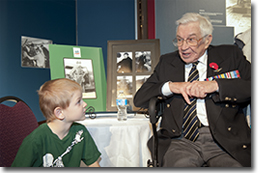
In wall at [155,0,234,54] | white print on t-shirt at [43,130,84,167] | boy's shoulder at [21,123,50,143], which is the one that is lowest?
white print on t-shirt at [43,130,84,167]

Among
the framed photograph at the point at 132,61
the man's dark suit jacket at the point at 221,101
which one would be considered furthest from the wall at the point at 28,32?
the man's dark suit jacket at the point at 221,101

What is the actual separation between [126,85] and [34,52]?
1.89 meters

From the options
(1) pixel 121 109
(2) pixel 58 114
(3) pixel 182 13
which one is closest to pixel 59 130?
(2) pixel 58 114

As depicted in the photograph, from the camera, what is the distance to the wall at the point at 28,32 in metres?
2.97

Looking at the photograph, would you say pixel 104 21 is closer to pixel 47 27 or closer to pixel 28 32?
pixel 47 27

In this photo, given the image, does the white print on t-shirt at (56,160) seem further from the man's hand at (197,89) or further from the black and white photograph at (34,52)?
the black and white photograph at (34,52)

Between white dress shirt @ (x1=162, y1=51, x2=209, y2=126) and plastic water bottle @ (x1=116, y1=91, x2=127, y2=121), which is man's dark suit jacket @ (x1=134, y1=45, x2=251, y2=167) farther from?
plastic water bottle @ (x1=116, y1=91, x2=127, y2=121)

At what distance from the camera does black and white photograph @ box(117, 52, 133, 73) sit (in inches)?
89.8

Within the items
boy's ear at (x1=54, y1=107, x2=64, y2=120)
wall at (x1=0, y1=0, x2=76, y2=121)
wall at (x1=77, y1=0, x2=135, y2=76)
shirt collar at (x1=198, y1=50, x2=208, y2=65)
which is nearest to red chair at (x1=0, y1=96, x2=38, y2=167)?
boy's ear at (x1=54, y1=107, x2=64, y2=120)

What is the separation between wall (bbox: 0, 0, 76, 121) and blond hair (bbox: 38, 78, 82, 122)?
1597 millimetres

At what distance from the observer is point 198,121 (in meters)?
1.53

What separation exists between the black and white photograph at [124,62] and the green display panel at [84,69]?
0.16m

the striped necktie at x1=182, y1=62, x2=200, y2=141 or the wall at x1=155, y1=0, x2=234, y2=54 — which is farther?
the wall at x1=155, y1=0, x2=234, y2=54

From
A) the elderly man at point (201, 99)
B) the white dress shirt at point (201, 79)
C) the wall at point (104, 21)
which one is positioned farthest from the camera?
the wall at point (104, 21)
